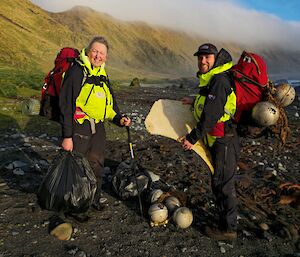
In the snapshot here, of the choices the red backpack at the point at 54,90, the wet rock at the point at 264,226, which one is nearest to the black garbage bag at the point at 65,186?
the red backpack at the point at 54,90

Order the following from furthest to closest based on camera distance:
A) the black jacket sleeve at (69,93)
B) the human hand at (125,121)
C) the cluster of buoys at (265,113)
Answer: the human hand at (125,121) < the black jacket sleeve at (69,93) < the cluster of buoys at (265,113)

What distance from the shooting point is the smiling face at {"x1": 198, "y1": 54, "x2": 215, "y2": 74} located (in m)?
5.45

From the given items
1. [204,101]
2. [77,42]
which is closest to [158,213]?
[204,101]

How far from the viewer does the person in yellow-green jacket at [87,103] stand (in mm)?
5570

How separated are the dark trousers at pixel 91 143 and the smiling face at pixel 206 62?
2069 millimetres

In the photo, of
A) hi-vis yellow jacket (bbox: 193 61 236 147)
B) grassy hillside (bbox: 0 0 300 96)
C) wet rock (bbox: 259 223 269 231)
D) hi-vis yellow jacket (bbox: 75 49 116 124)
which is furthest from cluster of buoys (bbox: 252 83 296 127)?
grassy hillside (bbox: 0 0 300 96)

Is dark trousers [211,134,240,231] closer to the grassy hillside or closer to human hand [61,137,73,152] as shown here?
human hand [61,137,73,152]

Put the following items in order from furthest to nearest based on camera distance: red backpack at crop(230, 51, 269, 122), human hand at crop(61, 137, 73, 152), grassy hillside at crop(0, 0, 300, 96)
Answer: grassy hillside at crop(0, 0, 300, 96), human hand at crop(61, 137, 73, 152), red backpack at crop(230, 51, 269, 122)

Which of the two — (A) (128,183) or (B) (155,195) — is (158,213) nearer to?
(B) (155,195)

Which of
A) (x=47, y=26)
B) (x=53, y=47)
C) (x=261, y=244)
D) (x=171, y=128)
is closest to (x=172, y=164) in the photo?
(x=171, y=128)

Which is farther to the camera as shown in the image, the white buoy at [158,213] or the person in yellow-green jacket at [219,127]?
the white buoy at [158,213]

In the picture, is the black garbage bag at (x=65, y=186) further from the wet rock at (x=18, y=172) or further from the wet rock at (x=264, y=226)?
the wet rock at (x=264, y=226)

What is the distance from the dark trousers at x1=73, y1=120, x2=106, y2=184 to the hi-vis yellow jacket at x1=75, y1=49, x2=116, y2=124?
0.52 ft

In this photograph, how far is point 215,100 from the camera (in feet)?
17.4
